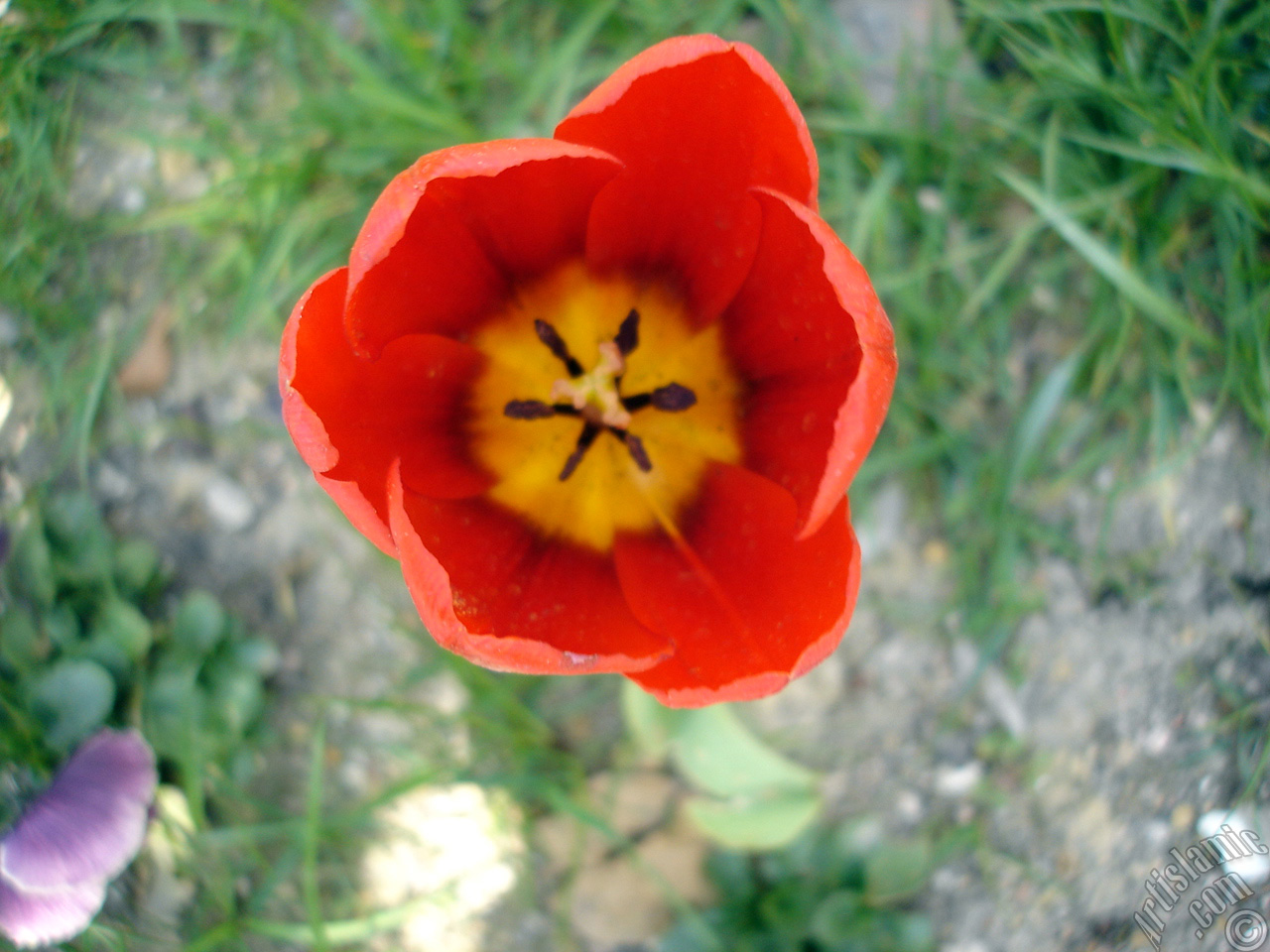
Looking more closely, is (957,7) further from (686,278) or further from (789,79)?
(686,278)

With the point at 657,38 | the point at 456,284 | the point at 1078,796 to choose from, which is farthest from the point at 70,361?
the point at 1078,796

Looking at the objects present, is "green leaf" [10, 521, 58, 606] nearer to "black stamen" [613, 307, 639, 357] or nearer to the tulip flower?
the tulip flower

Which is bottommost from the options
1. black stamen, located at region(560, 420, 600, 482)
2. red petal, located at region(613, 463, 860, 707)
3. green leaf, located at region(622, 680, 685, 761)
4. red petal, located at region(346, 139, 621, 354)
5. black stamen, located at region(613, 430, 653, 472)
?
green leaf, located at region(622, 680, 685, 761)

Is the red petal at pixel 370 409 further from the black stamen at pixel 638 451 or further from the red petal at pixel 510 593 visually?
the black stamen at pixel 638 451

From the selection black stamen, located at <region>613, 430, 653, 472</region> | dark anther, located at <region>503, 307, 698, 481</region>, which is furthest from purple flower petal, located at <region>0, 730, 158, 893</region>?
black stamen, located at <region>613, 430, 653, 472</region>

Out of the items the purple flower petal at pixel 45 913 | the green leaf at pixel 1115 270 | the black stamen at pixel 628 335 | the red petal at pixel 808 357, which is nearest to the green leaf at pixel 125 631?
the purple flower petal at pixel 45 913
